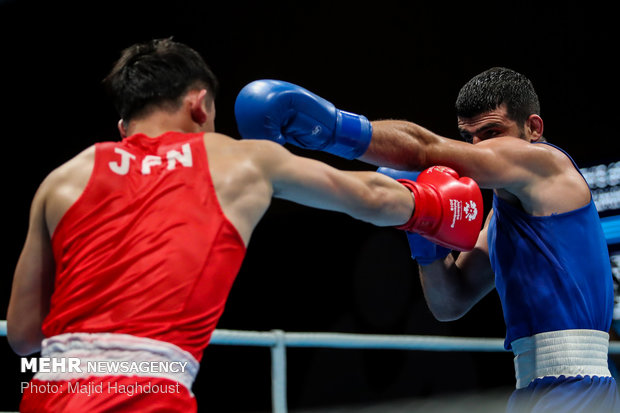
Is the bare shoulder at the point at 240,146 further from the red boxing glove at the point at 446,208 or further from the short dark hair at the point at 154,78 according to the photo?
the red boxing glove at the point at 446,208

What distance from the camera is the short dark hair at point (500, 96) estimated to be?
2.26m

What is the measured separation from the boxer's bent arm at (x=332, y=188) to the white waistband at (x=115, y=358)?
401mm

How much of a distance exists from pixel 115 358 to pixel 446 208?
0.93 m

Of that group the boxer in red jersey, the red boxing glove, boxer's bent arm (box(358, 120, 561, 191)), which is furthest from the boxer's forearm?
the boxer in red jersey

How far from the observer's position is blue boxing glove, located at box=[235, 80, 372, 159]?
6.39 ft

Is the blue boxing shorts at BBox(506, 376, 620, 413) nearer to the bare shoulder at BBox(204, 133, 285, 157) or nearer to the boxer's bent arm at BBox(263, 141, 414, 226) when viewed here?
the boxer's bent arm at BBox(263, 141, 414, 226)

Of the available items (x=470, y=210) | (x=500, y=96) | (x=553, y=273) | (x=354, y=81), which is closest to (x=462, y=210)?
(x=470, y=210)

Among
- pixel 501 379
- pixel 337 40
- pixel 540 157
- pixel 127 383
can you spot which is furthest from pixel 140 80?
pixel 501 379

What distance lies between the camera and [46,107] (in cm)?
633

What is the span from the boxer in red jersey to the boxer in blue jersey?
0.48 meters

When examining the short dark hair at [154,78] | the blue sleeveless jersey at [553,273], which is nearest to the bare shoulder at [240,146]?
the short dark hair at [154,78]

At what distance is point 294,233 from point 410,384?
1.96 meters

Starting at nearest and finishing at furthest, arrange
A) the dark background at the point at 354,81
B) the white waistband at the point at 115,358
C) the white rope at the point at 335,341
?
1. the white waistband at the point at 115,358
2. the white rope at the point at 335,341
3. the dark background at the point at 354,81

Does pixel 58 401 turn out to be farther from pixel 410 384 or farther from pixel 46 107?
pixel 410 384
